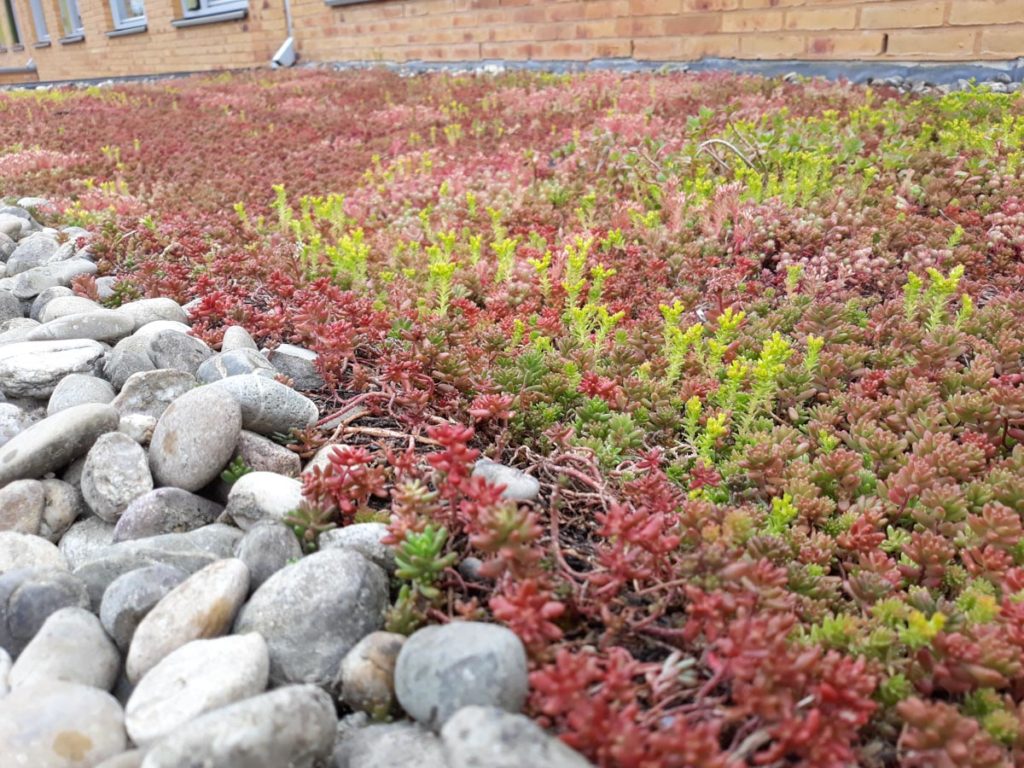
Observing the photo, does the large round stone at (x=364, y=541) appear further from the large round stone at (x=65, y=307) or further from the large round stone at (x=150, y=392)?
the large round stone at (x=65, y=307)

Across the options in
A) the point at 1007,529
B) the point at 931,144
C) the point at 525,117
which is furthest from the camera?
the point at 525,117

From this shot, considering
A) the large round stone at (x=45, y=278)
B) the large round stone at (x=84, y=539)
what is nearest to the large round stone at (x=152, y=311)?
the large round stone at (x=45, y=278)

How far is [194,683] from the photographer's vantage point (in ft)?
5.82

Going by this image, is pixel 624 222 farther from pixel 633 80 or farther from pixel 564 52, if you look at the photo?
pixel 564 52

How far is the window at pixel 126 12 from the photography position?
24234 millimetres

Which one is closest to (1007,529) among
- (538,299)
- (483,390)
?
(483,390)

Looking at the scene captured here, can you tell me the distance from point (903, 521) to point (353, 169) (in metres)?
6.20

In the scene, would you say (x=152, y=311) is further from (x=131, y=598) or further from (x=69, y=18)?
(x=69, y=18)

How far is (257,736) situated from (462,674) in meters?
0.41

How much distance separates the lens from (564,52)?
12445mm

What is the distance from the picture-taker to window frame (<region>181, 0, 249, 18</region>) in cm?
1914

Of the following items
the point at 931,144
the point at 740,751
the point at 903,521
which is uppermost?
the point at 931,144

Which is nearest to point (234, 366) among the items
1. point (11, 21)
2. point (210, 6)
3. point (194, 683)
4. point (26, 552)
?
point (26, 552)

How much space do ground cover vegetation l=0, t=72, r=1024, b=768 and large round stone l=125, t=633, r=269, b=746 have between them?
0.37m
